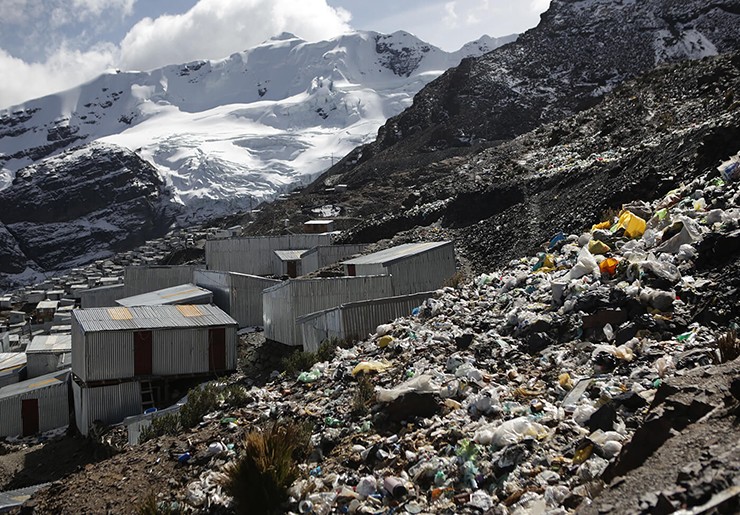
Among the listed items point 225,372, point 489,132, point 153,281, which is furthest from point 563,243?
point 489,132

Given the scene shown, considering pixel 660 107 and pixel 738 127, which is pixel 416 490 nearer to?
pixel 738 127

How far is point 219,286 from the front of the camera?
23.9 meters

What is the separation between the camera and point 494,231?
2625 centimetres

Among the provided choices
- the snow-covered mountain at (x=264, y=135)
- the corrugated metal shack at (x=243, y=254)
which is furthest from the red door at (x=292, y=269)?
the snow-covered mountain at (x=264, y=135)

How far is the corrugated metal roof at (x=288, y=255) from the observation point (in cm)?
3122

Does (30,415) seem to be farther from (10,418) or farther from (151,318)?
(151,318)

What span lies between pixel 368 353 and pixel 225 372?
8.12 meters

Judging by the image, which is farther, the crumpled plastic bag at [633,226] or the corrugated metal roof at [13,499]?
the crumpled plastic bag at [633,226]

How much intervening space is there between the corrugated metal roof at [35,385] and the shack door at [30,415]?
39 centimetres

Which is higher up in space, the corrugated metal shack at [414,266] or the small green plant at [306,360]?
the corrugated metal shack at [414,266]

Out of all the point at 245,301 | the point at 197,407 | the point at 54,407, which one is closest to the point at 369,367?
the point at 197,407

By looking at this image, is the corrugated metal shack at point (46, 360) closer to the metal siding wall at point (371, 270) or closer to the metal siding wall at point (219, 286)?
the metal siding wall at point (219, 286)

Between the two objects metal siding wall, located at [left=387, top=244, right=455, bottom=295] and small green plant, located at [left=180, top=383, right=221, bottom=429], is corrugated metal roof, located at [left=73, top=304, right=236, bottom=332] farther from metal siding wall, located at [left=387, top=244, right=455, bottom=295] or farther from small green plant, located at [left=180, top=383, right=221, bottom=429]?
small green plant, located at [left=180, top=383, right=221, bottom=429]

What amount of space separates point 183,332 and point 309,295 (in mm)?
3572
